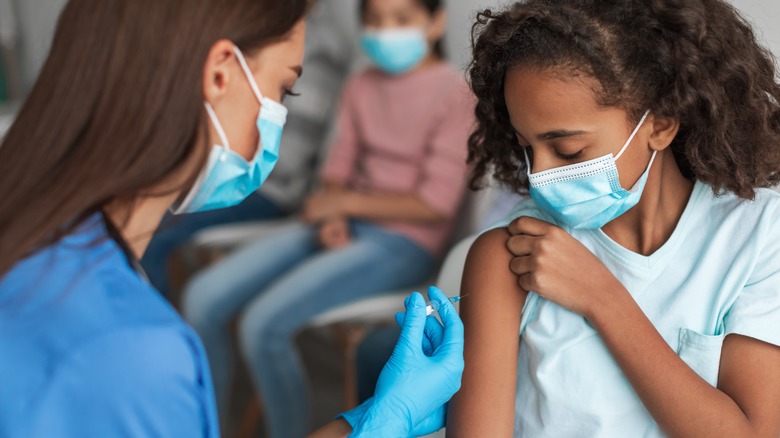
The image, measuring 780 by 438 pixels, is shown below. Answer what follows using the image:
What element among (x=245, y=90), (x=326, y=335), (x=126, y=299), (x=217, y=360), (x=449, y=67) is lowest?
(x=217, y=360)

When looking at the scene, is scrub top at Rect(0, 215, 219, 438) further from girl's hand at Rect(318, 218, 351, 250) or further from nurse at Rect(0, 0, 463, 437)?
girl's hand at Rect(318, 218, 351, 250)

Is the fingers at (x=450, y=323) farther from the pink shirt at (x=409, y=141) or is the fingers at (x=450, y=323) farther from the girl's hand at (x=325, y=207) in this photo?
the girl's hand at (x=325, y=207)

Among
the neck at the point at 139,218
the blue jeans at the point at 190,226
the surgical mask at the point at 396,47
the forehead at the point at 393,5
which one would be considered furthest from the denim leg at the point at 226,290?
the neck at the point at 139,218

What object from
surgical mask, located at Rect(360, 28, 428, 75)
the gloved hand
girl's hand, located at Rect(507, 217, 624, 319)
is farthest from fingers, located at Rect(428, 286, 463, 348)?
surgical mask, located at Rect(360, 28, 428, 75)

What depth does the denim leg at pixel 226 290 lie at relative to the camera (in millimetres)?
2475

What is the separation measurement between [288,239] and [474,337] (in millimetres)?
1463

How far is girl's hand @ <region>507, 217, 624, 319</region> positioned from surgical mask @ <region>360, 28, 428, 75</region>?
139 cm

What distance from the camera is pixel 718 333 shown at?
3.81 feet

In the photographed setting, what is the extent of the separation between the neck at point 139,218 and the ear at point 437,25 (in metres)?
1.54

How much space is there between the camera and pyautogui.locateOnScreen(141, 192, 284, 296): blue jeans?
9.16 feet

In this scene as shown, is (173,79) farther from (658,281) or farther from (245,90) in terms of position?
(658,281)

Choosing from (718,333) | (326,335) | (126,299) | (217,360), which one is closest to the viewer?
(126,299)

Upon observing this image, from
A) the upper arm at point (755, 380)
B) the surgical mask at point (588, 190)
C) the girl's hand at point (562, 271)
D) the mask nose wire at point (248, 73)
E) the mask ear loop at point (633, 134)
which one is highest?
the mask nose wire at point (248, 73)

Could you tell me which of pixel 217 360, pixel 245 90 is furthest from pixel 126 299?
pixel 217 360
